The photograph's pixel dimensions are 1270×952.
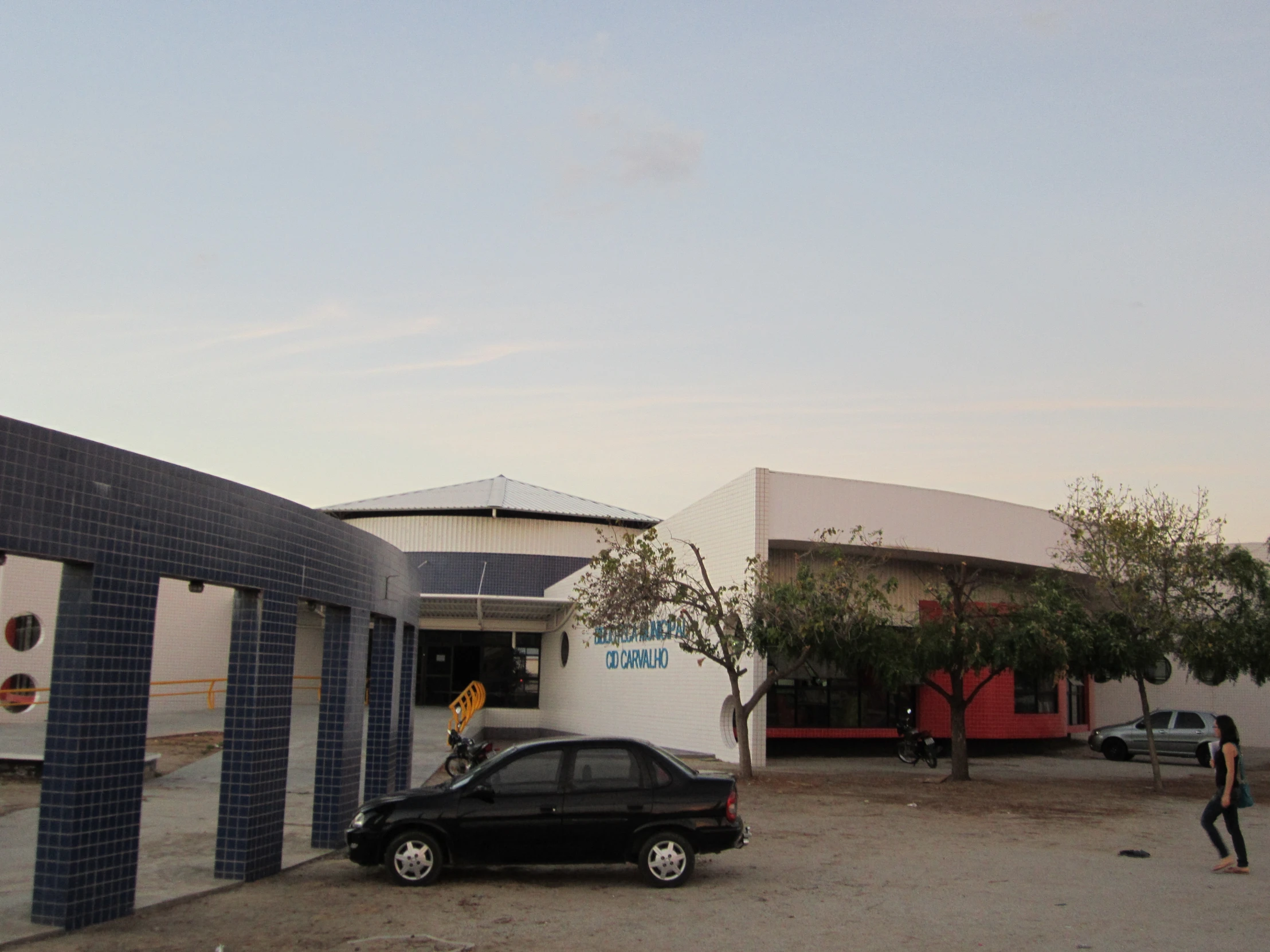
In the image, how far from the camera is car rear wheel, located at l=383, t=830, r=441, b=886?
10555mm

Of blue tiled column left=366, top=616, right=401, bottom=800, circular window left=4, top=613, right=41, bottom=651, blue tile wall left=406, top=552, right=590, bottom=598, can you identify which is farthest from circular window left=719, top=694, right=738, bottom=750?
circular window left=4, top=613, right=41, bottom=651

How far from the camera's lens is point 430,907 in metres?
9.73

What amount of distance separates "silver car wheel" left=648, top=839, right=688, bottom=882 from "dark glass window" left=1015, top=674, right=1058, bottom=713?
77.3ft

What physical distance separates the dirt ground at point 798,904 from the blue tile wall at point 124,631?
0.57 m

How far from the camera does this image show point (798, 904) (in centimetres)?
1018

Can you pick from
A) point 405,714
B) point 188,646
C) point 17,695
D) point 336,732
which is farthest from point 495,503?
point 336,732

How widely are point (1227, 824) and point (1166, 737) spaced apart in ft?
66.4

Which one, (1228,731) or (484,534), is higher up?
(484,534)

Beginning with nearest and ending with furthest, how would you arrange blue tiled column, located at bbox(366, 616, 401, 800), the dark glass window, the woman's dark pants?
the woman's dark pants → blue tiled column, located at bbox(366, 616, 401, 800) → the dark glass window

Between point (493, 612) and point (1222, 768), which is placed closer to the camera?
point (1222, 768)

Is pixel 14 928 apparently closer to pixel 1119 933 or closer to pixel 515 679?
pixel 1119 933

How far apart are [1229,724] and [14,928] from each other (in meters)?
11.3

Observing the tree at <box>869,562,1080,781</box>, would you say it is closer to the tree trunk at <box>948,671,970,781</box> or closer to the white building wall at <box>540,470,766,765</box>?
the tree trunk at <box>948,671,970,781</box>

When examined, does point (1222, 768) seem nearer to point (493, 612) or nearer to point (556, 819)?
point (556, 819)
